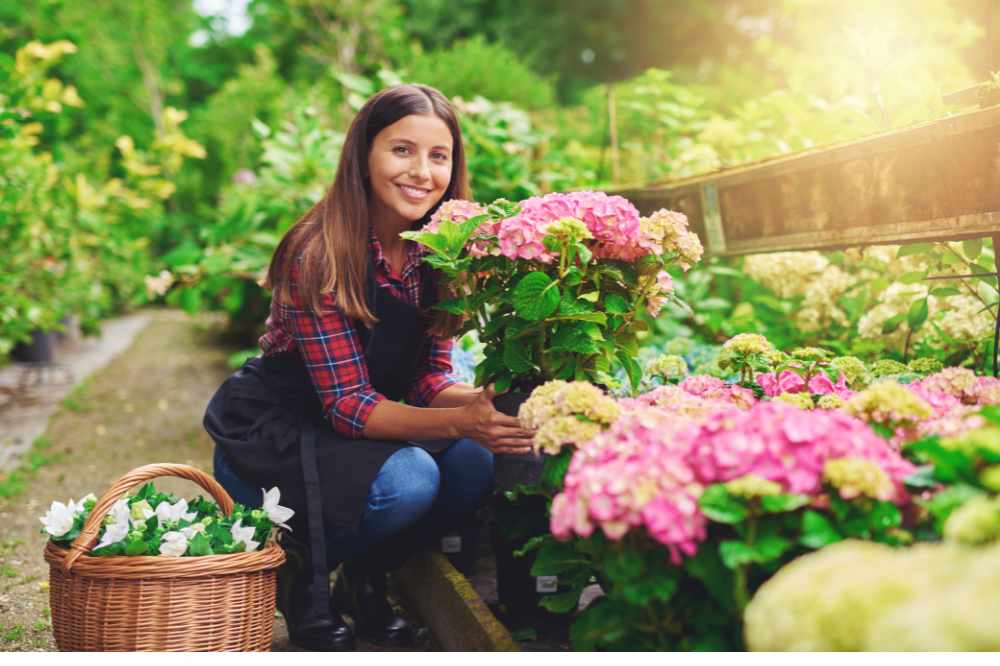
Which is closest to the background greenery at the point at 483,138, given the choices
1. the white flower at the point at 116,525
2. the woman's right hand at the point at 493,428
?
the woman's right hand at the point at 493,428

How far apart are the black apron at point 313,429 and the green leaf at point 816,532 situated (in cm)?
126

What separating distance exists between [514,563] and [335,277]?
2.83 ft

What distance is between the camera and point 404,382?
9.19 feet

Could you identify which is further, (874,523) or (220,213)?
(220,213)

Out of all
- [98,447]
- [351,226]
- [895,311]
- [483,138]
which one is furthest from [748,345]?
[98,447]

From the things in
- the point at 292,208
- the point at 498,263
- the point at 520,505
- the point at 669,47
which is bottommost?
the point at 520,505

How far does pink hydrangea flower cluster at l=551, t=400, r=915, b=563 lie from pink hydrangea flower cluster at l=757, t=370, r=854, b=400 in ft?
2.12

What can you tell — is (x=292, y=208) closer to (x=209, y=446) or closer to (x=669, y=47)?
(x=209, y=446)

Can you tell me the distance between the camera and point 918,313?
3039 millimetres

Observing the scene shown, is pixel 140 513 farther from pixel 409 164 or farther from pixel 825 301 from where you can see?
pixel 825 301

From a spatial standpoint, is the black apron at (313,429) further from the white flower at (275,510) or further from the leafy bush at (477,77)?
the leafy bush at (477,77)

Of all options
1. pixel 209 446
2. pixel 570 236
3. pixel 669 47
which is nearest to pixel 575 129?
pixel 209 446

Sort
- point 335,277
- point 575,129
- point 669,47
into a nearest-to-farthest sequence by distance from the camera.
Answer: point 335,277 → point 575,129 → point 669,47

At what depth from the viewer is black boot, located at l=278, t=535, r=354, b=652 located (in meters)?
2.45
